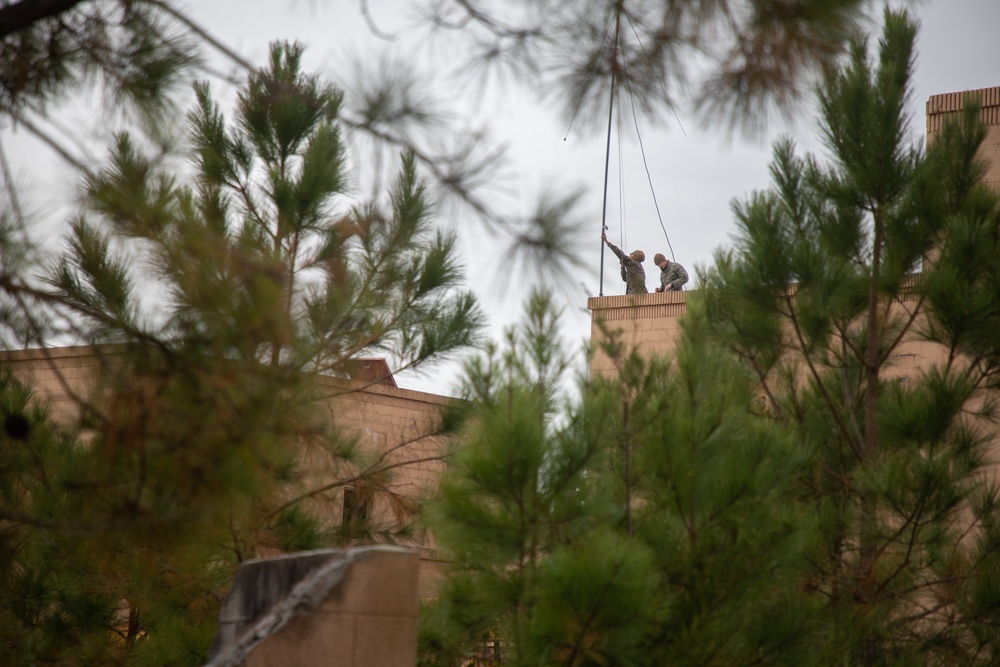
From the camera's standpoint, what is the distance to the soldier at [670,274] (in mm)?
14094

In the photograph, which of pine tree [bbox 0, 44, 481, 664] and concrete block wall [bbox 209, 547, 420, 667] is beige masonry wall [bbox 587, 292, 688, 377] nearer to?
pine tree [bbox 0, 44, 481, 664]

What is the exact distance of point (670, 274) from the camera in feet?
46.9

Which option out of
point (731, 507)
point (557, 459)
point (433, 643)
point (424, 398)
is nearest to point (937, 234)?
point (731, 507)

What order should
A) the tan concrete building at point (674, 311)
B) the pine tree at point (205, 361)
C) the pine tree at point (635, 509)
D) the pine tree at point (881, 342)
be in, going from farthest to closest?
the tan concrete building at point (674, 311)
the pine tree at point (881, 342)
the pine tree at point (635, 509)
the pine tree at point (205, 361)

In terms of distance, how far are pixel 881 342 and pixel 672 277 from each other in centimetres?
703

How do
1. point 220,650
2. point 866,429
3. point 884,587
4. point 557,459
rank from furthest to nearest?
point 866,429, point 884,587, point 557,459, point 220,650

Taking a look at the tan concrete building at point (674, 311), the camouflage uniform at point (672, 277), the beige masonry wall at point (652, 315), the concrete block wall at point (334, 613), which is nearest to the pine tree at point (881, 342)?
the tan concrete building at point (674, 311)

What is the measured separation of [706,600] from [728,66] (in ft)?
9.29

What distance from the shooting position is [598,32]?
351 cm

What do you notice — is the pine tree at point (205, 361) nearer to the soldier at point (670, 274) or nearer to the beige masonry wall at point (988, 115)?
the beige masonry wall at point (988, 115)

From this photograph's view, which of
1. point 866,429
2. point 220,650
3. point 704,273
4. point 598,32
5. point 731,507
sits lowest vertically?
point 220,650

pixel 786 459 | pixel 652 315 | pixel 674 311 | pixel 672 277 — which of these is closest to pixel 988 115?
pixel 674 311

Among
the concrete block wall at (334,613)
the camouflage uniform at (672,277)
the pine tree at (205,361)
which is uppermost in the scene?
the camouflage uniform at (672,277)

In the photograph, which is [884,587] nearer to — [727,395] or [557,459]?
[727,395]
